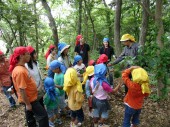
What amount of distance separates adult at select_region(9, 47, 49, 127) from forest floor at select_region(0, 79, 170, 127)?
1377mm

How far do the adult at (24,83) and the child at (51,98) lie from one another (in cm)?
61

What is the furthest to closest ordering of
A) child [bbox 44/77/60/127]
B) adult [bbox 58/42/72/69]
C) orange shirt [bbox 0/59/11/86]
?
orange shirt [bbox 0/59/11/86], adult [bbox 58/42/72/69], child [bbox 44/77/60/127]

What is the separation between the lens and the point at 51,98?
4.84m

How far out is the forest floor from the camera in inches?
215

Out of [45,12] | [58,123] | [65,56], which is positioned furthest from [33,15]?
[58,123]

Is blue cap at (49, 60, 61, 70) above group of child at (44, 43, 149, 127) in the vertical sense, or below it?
above

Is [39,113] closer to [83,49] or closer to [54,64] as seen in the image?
[54,64]

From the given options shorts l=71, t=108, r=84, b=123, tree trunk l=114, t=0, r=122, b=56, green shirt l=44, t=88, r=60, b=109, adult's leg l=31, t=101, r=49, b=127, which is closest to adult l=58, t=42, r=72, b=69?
green shirt l=44, t=88, r=60, b=109

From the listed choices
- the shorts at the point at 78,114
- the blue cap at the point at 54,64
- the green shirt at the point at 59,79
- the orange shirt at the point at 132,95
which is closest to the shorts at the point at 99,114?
the shorts at the point at 78,114

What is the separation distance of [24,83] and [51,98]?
1.20 metres

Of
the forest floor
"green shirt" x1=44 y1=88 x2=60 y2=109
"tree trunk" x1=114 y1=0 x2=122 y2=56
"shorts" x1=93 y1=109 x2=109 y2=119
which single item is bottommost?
the forest floor

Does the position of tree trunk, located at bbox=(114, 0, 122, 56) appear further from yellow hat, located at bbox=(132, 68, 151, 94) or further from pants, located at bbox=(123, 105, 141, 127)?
yellow hat, located at bbox=(132, 68, 151, 94)

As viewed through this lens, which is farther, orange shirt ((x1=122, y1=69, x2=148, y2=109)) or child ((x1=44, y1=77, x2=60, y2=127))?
child ((x1=44, y1=77, x2=60, y2=127))

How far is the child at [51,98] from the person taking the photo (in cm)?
476
